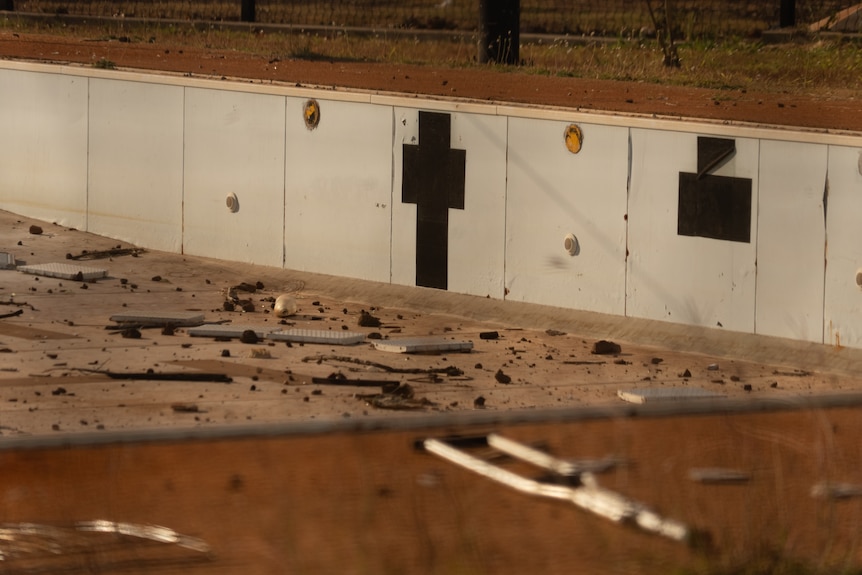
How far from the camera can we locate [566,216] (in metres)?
14.1

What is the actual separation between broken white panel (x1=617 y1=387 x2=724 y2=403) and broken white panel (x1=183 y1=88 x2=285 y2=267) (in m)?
6.30

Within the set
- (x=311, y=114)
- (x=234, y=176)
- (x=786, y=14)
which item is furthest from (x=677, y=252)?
(x=786, y=14)

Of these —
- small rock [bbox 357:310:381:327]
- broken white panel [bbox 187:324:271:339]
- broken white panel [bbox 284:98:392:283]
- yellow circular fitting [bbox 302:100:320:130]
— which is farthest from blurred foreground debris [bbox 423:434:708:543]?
yellow circular fitting [bbox 302:100:320:130]

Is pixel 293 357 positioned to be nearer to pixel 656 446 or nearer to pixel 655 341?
pixel 655 341

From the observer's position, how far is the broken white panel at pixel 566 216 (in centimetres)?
1377

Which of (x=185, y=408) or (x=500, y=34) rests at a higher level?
(x=500, y=34)

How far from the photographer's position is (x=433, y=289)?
50.0 feet

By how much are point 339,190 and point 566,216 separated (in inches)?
113

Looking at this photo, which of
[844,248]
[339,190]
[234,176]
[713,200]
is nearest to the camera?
[844,248]

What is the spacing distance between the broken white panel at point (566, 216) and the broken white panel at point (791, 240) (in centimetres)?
148

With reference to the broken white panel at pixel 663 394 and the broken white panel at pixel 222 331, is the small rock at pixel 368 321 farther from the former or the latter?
the broken white panel at pixel 663 394

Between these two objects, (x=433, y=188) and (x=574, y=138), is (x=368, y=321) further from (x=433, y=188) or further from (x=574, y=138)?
(x=574, y=138)

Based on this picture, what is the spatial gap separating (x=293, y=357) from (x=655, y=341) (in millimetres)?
3187

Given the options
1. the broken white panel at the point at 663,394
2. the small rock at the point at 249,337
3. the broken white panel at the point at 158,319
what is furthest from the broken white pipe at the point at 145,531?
the broken white panel at the point at 158,319
